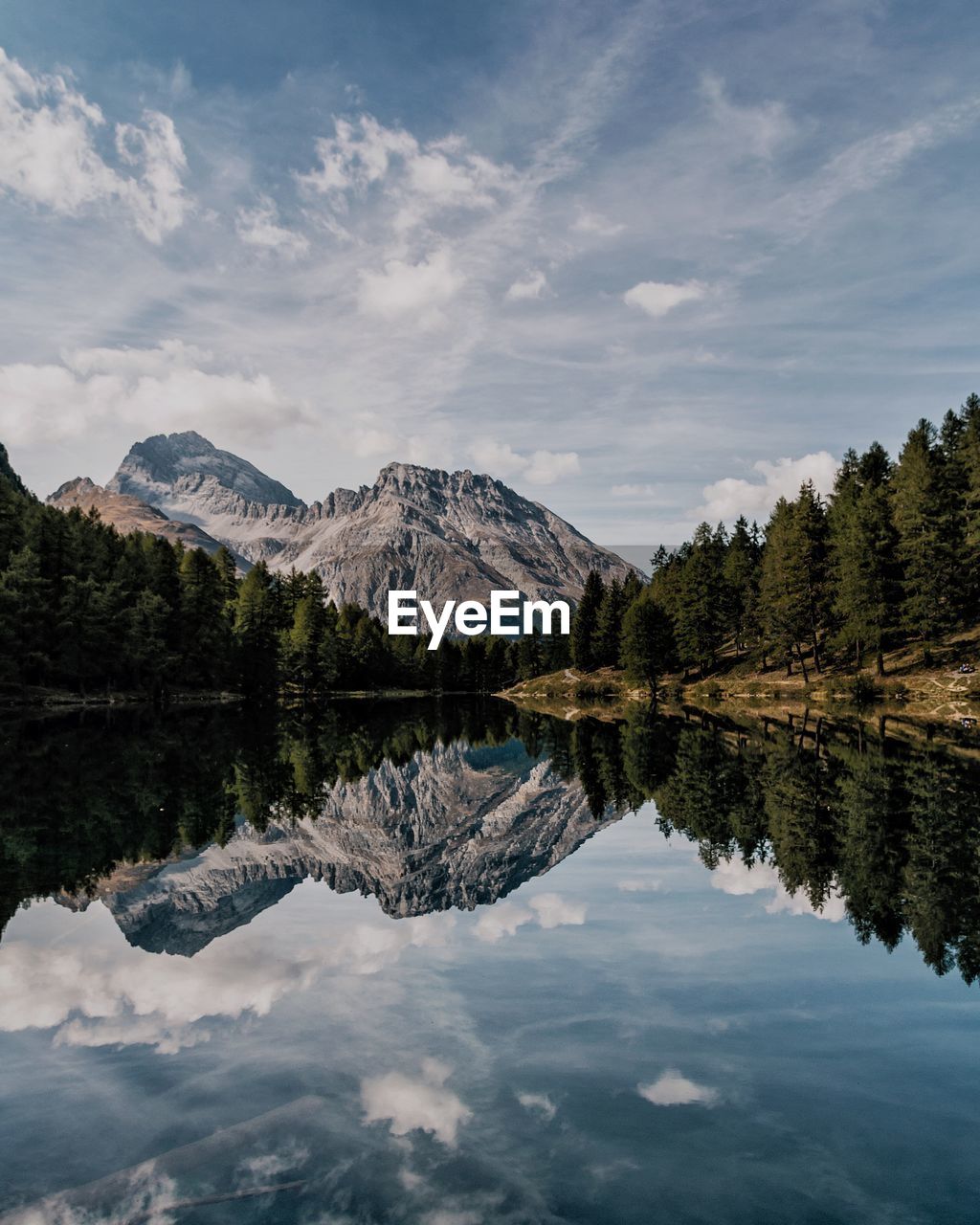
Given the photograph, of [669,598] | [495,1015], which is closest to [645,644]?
[669,598]

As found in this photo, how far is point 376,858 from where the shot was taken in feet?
69.0

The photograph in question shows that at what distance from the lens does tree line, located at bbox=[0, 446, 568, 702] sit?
266 ft

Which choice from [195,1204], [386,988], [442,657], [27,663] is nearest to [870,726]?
[386,988]

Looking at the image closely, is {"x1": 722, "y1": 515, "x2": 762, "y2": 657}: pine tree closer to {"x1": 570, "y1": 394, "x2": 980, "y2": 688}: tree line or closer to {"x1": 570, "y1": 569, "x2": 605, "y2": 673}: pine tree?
{"x1": 570, "y1": 394, "x2": 980, "y2": 688}: tree line

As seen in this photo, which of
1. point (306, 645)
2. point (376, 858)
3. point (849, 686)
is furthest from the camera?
point (306, 645)

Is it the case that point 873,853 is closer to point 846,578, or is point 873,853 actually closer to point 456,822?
point 456,822

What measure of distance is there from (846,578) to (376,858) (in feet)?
214

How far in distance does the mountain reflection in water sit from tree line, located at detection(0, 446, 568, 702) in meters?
35.0

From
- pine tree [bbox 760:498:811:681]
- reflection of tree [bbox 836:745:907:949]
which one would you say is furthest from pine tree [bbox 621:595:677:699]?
reflection of tree [bbox 836:745:907:949]

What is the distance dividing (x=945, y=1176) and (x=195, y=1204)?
6.49m

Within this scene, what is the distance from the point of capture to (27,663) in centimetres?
8031

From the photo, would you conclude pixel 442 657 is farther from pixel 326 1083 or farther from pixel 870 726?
pixel 326 1083

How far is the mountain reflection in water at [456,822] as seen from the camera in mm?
16125

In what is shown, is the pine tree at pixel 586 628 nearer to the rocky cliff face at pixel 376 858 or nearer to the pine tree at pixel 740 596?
the pine tree at pixel 740 596
